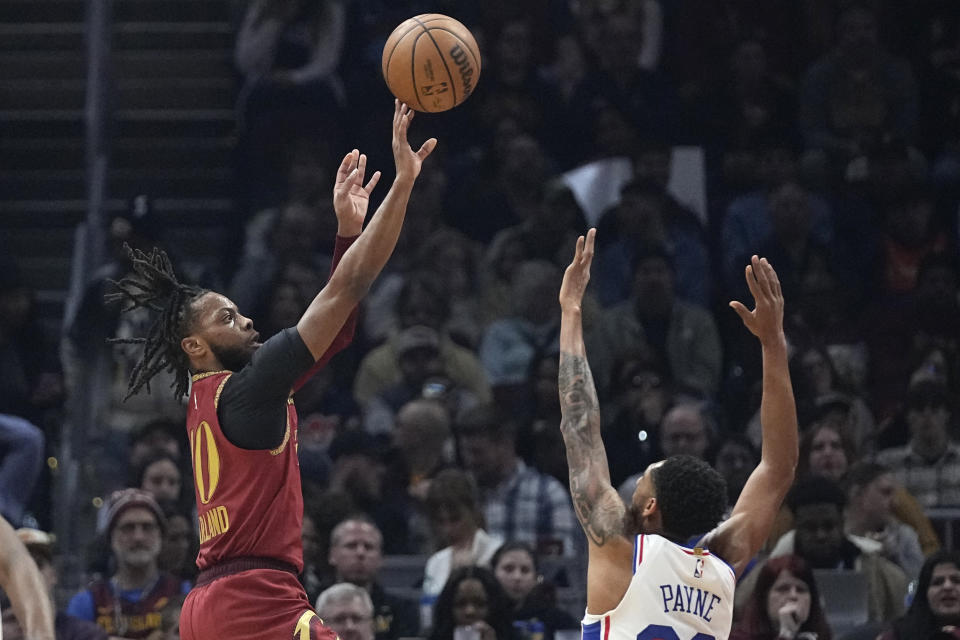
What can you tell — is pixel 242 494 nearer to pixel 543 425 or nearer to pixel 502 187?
pixel 543 425

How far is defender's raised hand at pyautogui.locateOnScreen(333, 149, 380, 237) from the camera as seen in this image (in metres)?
6.17

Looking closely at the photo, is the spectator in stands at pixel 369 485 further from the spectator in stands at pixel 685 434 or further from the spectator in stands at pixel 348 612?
the spectator in stands at pixel 348 612

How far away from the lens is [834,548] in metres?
9.23

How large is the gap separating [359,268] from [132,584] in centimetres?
397

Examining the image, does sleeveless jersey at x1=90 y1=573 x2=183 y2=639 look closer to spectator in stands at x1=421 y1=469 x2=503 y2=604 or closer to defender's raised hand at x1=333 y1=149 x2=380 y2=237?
spectator in stands at x1=421 y1=469 x2=503 y2=604

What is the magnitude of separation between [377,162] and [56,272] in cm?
280

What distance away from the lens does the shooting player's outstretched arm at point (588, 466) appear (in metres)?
5.41

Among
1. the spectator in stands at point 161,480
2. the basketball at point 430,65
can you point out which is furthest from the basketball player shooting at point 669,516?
the spectator in stands at point 161,480

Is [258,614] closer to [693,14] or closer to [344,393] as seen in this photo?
[344,393]

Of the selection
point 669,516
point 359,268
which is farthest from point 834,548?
point 359,268

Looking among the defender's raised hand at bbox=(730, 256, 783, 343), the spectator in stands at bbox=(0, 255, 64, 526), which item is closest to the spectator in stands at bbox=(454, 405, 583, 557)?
the spectator in stands at bbox=(0, 255, 64, 526)

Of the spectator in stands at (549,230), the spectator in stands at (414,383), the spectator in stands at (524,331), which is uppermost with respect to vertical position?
the spectator in stands at (549,230)

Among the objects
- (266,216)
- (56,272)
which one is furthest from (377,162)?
(56,272)

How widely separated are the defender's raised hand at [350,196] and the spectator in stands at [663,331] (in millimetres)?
5784
